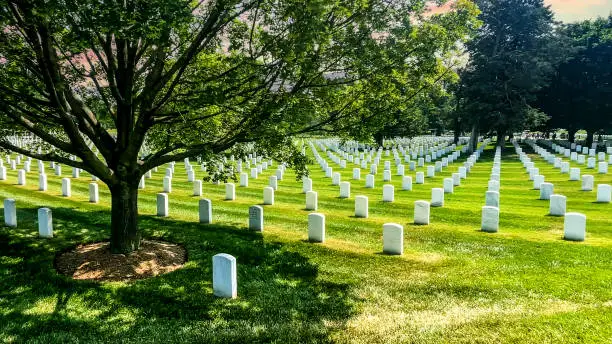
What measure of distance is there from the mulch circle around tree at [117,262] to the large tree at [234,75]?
1.14ft

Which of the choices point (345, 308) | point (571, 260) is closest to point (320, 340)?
point (345, 308)

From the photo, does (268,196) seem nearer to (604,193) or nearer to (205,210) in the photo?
(205,210)

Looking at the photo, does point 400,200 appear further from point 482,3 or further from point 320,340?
point 482,3

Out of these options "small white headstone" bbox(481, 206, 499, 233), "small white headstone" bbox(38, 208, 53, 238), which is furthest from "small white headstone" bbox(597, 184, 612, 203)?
"small white headstone" bbox(38, 208, 53, 238)

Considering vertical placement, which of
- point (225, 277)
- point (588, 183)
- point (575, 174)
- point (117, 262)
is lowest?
point (117, 262)

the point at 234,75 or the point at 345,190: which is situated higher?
the point at 234,75

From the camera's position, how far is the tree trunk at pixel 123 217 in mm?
8688

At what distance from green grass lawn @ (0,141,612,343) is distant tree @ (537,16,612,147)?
41.1 metres

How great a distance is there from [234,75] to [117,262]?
4.41 metres

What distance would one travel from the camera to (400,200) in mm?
16984

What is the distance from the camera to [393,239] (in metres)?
9.41

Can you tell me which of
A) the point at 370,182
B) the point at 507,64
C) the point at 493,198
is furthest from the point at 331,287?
the point at 507,64

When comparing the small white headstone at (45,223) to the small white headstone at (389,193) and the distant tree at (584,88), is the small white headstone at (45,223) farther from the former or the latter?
the distant tree at (584,88)

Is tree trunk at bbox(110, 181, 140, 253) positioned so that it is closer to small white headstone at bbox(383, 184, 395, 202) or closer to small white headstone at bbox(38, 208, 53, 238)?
small white headstone at bbox(38, 208, 53, 238)
